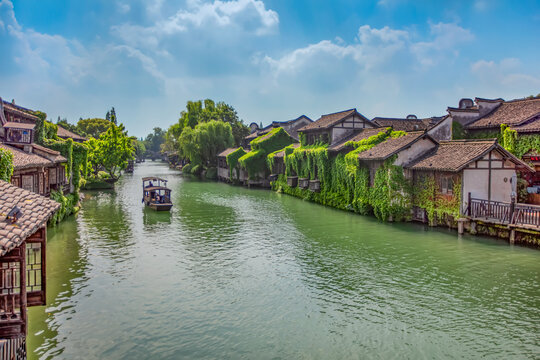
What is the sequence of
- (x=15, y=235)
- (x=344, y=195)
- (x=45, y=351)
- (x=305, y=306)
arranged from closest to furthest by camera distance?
(x=15, y=235) → (x=45, y=351) → (x=305, y=306) → (x=344, y=195)

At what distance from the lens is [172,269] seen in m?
19.9

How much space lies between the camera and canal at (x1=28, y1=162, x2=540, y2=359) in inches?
500

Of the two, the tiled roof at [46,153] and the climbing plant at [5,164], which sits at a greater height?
the tiled roof at [46,153]

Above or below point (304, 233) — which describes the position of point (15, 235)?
above

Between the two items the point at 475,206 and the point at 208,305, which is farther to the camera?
the point at 475,206

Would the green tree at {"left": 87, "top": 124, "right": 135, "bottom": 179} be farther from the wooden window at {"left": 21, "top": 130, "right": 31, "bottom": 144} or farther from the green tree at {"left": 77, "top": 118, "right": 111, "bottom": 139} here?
the green tree at {"left": 77, "top": 118, "right": 111, "bottom": 139}

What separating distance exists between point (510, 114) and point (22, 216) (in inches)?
1320

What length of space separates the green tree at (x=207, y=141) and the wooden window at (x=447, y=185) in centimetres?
5517

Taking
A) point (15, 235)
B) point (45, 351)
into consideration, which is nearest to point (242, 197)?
point (45, 351)

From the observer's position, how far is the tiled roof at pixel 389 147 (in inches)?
1195

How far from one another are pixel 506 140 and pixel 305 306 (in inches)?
878

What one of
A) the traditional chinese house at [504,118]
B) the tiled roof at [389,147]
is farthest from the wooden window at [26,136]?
the traditional chinese house at [504,118]

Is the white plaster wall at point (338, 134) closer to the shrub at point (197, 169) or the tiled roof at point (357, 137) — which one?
the tiled roof at point (357, 137)

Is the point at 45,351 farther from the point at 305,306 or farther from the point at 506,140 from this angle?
the point at 506,140
